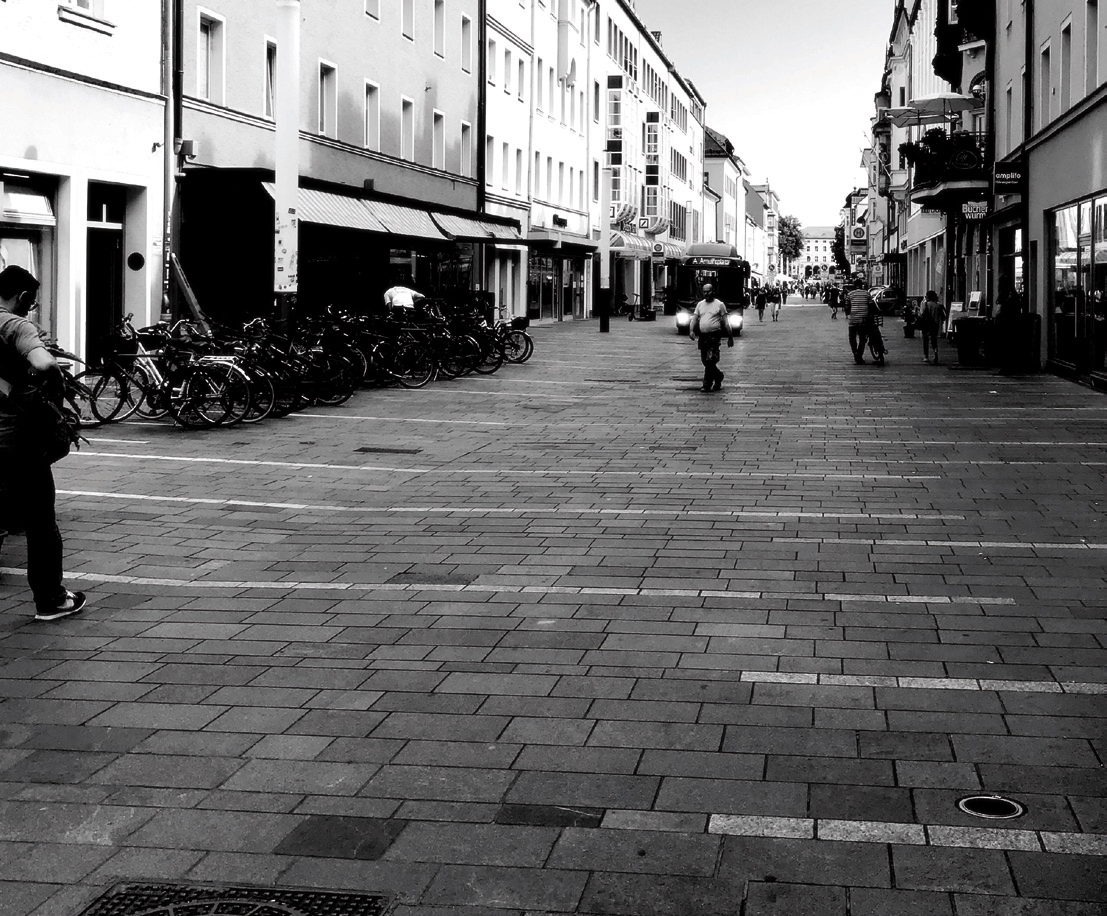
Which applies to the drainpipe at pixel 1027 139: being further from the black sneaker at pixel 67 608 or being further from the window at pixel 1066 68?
the black sneaker at pixel 67 608

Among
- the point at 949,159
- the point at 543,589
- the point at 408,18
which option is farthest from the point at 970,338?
the point at 543,589

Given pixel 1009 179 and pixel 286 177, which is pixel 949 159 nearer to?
pixel 1009 179

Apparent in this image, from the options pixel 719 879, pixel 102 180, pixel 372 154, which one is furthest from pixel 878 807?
pixel 372 154

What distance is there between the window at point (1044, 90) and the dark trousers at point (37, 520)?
77.6 feet

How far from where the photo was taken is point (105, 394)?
16766 mm

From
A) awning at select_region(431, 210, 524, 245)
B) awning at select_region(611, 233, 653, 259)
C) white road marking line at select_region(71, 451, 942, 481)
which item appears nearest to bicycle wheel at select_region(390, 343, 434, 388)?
white road marking line at select_region(71, 451, 942, 481)

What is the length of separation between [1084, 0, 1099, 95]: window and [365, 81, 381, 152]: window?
16012mm

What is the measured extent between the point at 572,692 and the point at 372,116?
29353mm

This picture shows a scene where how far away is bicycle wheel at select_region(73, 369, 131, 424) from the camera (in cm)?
1659

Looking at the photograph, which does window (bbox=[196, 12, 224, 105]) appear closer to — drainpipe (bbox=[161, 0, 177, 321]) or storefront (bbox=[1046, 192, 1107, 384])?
drainpipe (bbox=[161, 0, 177, 321])

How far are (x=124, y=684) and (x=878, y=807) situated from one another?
3168 mm

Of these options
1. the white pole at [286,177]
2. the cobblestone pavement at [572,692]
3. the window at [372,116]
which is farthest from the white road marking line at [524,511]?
the window at [372,116]

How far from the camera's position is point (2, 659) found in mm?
6508

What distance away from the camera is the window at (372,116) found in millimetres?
33344
